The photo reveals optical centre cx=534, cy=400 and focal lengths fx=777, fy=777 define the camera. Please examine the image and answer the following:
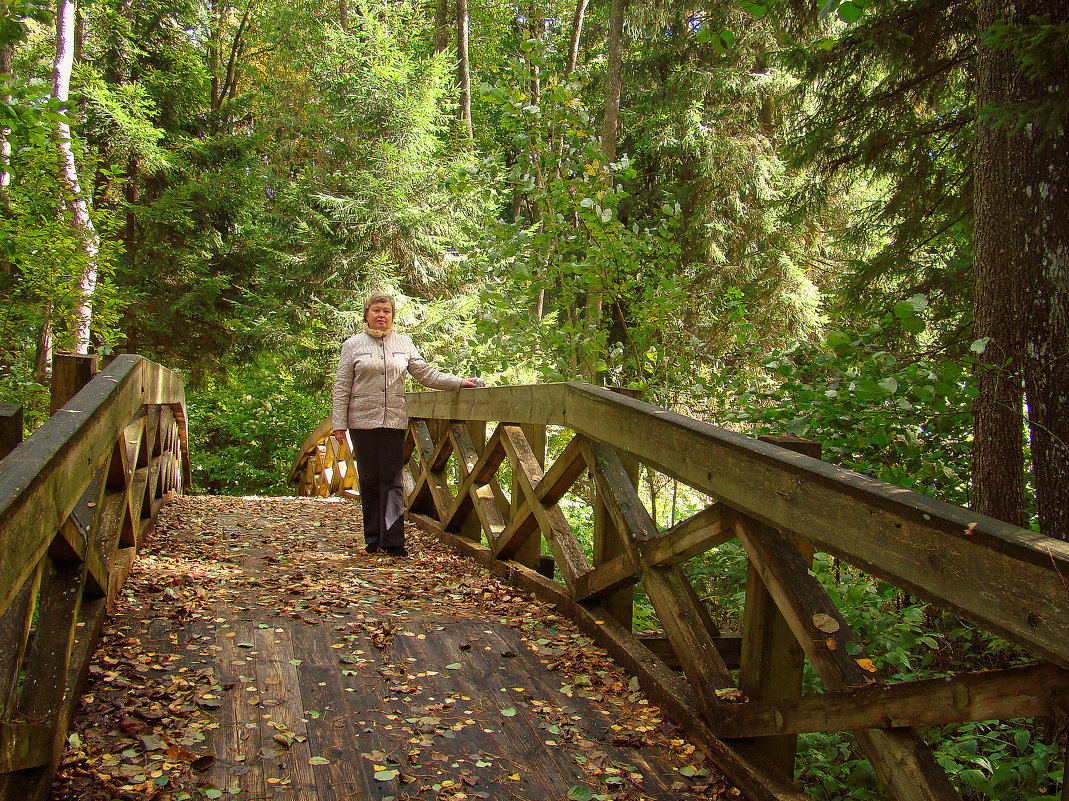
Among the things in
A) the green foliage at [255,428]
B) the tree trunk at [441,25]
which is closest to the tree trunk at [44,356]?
the green foliage at [255,428]

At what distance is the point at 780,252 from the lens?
53.0 ft

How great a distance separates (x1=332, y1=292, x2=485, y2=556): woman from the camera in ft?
17.6

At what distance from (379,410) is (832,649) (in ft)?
12.7

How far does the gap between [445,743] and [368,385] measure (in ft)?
10.5

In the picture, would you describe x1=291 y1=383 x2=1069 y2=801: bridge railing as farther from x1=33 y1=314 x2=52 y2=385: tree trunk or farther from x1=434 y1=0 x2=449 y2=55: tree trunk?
x1=434 y1=0 x2=449 y2=55: tree trunk

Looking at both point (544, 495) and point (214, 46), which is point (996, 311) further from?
point (214, 46)

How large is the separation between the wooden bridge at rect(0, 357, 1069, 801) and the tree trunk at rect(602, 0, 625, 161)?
34.8ft

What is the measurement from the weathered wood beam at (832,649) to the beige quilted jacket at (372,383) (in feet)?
10.9

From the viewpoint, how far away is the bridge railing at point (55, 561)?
1.79 m

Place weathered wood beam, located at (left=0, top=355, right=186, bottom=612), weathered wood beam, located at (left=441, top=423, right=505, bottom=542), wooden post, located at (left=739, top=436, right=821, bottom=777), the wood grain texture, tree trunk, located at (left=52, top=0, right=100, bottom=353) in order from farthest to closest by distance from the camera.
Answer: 1. tree trunk, located at (left=52, top=0, right=100, bottom=353)
2. weathered wood beam, located at (left=441, top=423, right=505, bottom=542)
3. wooden post, located at (left=739, top=436, right=821, bottom=777)
4. the wood grain texture
5. weathered wood beam, located at (left=0, top=355, right=186, bottom=612)

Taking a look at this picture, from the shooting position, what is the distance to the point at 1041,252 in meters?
3.72

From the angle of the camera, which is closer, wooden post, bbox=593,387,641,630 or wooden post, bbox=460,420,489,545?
wooden post, bbox=593,387,641,630

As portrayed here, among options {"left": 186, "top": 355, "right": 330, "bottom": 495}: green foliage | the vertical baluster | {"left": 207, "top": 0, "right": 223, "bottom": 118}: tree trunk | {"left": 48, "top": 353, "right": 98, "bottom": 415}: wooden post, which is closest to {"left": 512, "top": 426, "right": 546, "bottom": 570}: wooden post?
the vertical baluster

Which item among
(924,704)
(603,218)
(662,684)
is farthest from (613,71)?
(924,704)
